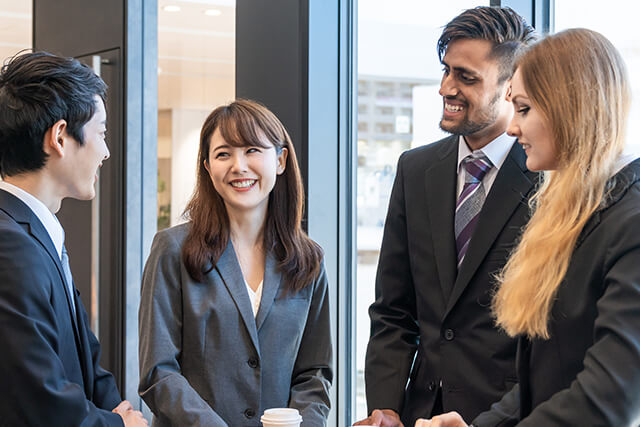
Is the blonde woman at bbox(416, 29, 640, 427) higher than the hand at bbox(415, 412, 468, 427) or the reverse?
higher

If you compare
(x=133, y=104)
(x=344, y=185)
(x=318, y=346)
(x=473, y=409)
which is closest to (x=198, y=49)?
(x=133, y=104)

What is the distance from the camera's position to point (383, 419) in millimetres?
1851

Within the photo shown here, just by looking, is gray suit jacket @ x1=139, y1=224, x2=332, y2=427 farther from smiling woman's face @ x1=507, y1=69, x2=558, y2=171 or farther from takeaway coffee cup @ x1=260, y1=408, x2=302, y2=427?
smiling woman's face @ x1=507, y1=69, x2=558, y2=171

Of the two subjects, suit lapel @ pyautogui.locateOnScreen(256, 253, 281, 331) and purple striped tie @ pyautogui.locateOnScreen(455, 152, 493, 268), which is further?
suit lapel @ pyautogui.locateOnScreen(256, 253, 281, 331)

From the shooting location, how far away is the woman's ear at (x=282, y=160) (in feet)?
7.43

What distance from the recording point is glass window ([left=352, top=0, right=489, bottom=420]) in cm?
249

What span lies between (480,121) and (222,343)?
910 mm

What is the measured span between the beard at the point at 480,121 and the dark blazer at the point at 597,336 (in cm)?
56

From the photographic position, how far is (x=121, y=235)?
3.99 m

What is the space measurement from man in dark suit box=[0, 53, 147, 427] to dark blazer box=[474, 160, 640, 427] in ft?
3.30

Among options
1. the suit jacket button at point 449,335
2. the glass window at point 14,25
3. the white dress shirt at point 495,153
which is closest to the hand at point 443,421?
the suit jacket button at point 449,335

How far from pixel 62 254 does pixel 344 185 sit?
1.23 m

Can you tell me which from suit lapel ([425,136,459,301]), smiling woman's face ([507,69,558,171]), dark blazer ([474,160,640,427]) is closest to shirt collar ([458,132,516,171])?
suit lapel ([425,136,459,301])

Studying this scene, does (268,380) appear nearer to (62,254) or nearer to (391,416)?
(391,416)
